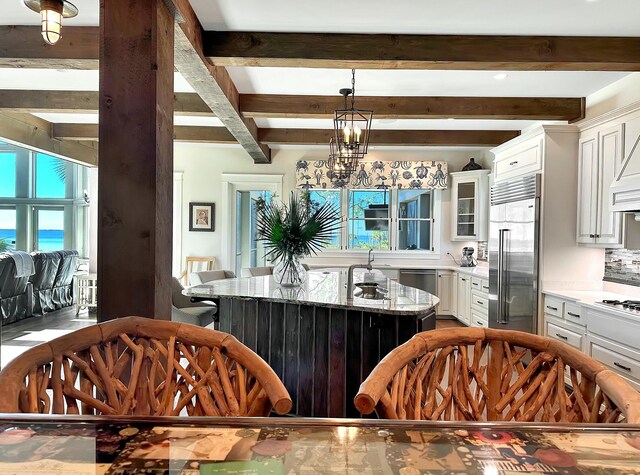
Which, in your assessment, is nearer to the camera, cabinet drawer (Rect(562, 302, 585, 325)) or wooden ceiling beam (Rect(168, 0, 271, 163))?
wooden ceiling beam (Rect(168, 0, 271, 163))

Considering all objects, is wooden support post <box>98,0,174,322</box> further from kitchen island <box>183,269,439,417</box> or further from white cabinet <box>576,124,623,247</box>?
white cabinet <box>576,124,623,247</box>

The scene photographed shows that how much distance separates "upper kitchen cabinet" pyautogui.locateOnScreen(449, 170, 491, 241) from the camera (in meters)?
6.07

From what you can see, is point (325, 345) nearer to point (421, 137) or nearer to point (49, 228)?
point (421, 137)

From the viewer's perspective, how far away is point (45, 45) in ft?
9.46

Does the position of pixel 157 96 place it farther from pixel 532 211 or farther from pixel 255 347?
pixel 532 211

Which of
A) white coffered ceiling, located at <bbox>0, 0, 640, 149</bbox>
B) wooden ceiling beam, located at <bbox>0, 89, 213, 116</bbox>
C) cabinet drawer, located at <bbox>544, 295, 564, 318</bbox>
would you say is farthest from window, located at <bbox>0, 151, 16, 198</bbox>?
cabinet drawer, located at <bbox>544, 295, 564, 318</bbox>

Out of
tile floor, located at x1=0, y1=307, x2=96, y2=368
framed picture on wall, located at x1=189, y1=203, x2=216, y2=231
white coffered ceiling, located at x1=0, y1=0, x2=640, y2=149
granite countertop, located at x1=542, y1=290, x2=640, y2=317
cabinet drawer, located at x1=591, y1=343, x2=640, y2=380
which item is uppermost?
white coffered ceiling, located at x1=0, y1=0, x2=640, y2=149

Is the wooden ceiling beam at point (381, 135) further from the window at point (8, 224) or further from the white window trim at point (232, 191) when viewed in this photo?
the window at point (8, 224)

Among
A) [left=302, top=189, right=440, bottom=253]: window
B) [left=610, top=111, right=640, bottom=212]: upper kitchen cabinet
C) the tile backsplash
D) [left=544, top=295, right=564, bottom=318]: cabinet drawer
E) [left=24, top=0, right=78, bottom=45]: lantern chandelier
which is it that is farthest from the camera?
[left=302, top=189, right=440, bottom=253]: window

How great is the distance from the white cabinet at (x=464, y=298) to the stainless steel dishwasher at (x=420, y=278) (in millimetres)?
404

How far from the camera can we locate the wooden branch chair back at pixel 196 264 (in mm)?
6570

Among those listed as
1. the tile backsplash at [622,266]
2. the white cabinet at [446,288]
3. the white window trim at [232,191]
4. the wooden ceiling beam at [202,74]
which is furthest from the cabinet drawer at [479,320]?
the wooden ceiling beam at [202,74]

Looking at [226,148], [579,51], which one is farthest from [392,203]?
[579,51]

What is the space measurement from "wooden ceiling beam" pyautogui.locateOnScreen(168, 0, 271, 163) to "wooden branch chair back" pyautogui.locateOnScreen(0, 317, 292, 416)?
1.72 meters
